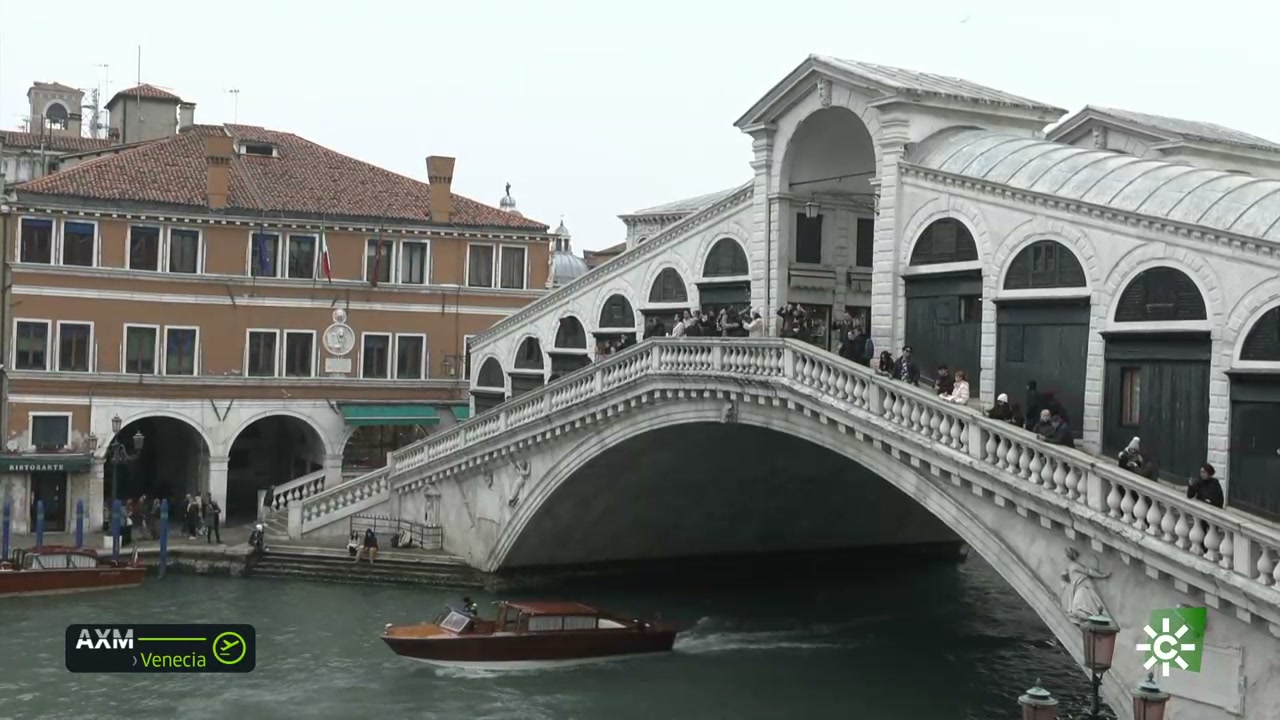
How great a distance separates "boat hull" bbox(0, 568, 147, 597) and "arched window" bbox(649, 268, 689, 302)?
11083mm

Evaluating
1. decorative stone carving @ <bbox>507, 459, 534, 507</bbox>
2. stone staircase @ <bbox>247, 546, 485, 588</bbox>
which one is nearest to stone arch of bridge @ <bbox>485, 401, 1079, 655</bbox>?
decorative stone carving @ <bbox>507, 459, 534, 507</bbox>

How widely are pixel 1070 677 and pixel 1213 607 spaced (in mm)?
9061

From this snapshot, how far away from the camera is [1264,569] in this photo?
13.5m

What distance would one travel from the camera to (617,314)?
30266mm

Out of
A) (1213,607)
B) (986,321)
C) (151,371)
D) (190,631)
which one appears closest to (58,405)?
(151,371)

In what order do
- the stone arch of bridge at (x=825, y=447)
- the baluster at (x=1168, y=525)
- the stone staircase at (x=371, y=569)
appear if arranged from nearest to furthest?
the baluster at (x=1168, y=525) → the stone arch of bridge at (x=825, y=447) → the stone staircase at (x=371, y=569)

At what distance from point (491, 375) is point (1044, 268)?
701 inches

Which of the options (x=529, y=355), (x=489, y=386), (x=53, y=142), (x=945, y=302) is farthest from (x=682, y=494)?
(x=53, y=142)

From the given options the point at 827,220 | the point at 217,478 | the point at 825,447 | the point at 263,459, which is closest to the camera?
the point at 825,447

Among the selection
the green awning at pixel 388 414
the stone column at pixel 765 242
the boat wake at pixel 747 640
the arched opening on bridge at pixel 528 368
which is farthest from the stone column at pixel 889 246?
the green awning at pixel 388 414

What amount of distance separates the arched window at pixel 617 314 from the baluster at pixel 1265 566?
17.4 m

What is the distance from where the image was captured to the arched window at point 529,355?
32.9m

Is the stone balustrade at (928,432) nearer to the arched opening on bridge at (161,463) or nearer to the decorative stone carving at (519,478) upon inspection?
the decorative stone carving at (519,478)

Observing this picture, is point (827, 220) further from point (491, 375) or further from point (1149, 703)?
point (1149, 703)
